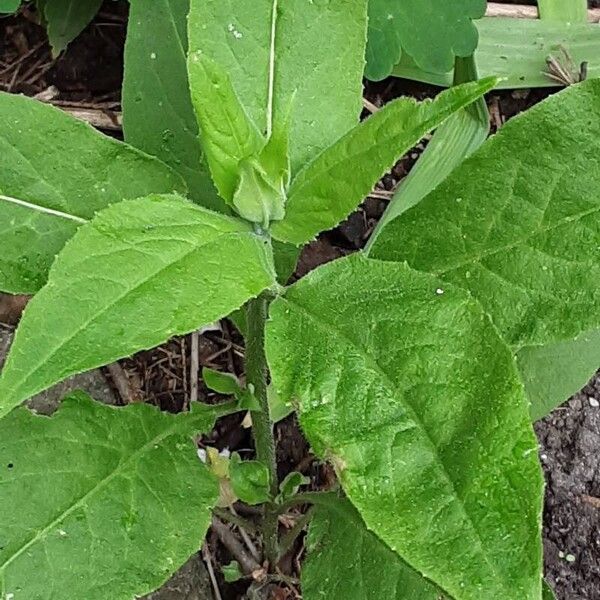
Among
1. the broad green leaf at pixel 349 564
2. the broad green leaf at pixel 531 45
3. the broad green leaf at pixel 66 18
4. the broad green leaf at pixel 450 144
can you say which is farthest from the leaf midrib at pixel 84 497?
the broad green leaf at pixel 531 45

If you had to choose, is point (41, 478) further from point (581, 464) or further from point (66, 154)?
point (581, 464)

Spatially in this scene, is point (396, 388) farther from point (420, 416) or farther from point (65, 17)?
point (65, 17)

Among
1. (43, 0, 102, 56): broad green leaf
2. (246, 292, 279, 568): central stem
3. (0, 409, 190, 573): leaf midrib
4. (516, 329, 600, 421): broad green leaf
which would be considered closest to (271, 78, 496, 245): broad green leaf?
(246, 292, 279, 568): central stem

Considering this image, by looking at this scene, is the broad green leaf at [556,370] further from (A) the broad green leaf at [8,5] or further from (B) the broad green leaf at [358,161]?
(A) the broad green leaf at [8,5]

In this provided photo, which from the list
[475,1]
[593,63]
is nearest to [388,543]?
[475,1]

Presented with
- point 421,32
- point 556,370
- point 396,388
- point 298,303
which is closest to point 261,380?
point 298,303

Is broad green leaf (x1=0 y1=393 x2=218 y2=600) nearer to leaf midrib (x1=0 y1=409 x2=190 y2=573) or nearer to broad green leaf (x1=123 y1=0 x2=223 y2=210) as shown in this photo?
leaf midrib (x1=0 y1=409 x2=190 y2=573)
